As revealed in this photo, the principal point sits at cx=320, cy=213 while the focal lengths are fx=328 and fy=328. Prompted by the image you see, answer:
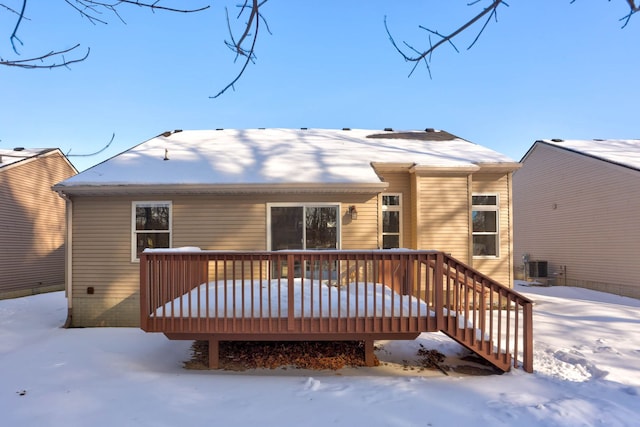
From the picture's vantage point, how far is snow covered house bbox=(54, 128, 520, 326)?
719 cm

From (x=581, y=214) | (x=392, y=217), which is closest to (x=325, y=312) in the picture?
(x=392, y=217)

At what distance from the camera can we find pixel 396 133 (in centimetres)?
1134

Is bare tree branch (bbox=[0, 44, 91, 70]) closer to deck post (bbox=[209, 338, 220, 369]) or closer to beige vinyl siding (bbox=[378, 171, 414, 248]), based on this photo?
deck post (bbox=[209, 338, 220, 369])

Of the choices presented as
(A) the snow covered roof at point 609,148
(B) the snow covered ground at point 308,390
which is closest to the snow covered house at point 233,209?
(B) the snow covered ground at point 308,390

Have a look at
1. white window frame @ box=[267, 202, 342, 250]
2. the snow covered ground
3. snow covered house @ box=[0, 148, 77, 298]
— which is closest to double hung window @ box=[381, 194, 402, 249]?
white window frame @ box=[267, 202, 342, 250]

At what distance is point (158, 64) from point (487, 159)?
7905 millimetres

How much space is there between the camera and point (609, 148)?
12.7 meters

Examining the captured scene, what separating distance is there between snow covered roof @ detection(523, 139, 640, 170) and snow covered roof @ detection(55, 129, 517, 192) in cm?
503

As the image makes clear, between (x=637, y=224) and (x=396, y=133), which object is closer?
(x=637, y=224)

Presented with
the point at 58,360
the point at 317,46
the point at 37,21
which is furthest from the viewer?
the point at 58,360

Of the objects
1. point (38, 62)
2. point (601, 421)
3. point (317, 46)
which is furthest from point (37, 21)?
point (601, 421)

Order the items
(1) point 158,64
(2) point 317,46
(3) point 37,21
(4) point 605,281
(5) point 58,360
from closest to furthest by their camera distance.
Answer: (3) point 37,21
(1) point 158,64
(2) point 317,46
(5) point 58,360
(4) point 605,281

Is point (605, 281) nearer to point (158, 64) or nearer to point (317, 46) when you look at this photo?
point (317, 46)

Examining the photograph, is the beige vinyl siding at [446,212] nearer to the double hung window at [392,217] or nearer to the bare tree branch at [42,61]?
the double hung window at [392,217]
